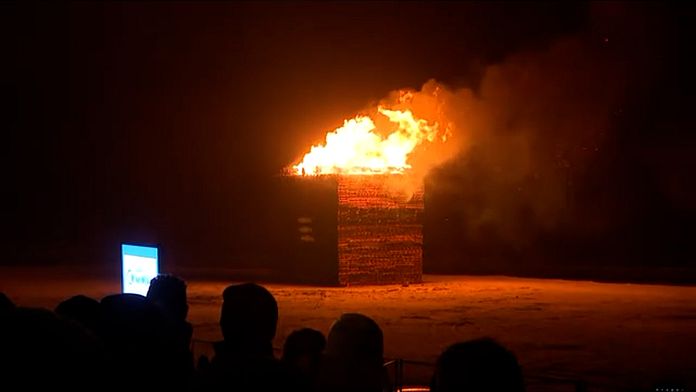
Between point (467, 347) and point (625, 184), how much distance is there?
24265 mm

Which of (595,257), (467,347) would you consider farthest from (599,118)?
(467,347)

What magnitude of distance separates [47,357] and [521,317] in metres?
12.9

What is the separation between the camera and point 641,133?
84.0ft

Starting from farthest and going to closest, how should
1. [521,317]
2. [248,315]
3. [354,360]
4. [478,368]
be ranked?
[521,317], [248,315], [354,360], [478,368]

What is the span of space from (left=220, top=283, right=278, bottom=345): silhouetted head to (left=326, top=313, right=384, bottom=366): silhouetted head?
1.02 ft

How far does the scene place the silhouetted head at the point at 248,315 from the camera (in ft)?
13.5

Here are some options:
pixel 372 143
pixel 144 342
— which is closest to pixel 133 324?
pixel 144 342

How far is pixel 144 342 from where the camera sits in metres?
3.81

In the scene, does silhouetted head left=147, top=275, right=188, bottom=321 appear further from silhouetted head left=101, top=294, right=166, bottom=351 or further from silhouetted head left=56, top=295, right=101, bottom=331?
silhouetted head left=101, top=294, right=166, bottom=351

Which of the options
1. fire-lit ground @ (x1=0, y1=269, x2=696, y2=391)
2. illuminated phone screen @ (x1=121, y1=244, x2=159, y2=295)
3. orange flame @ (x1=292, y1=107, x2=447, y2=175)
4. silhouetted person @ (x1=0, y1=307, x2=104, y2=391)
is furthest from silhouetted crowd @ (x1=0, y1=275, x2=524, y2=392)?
orange flame @ (x1=292, y1=107, x2=447, y2=175)

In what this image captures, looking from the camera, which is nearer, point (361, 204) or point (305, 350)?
point (305, 350)

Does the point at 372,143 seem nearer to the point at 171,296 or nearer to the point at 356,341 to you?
the point at 171,296

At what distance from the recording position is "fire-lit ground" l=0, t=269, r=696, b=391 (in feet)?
35.8

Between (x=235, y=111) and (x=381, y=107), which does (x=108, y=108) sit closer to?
(x=235, y=111)
